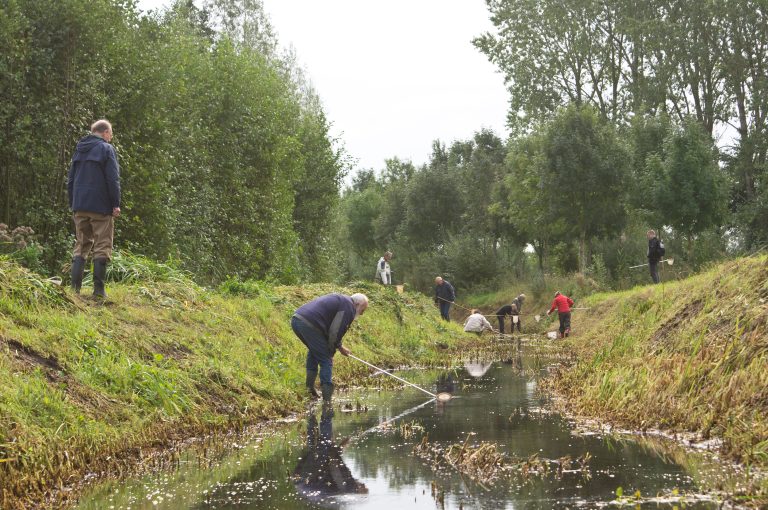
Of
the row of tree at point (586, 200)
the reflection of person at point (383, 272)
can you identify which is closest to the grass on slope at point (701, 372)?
the reflection of person at point (383, 272)

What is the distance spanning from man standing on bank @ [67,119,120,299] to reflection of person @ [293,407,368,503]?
4.34 metres

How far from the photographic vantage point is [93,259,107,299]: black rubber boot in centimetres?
1273

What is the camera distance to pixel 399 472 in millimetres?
8438

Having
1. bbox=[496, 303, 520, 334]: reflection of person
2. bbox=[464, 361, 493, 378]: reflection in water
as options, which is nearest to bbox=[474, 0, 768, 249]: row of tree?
bbox=[496, 303, 520, 334]: reflection of person

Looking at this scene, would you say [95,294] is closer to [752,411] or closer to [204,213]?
[752,411]

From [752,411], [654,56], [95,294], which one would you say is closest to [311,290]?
[95,294]

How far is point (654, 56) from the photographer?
48.8m

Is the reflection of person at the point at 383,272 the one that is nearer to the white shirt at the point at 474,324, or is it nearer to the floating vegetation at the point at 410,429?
the white shirt at the point at 474,324

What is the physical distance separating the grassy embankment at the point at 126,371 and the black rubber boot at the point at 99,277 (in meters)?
0.18

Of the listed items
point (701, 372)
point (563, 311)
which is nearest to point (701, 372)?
point (701, 372)

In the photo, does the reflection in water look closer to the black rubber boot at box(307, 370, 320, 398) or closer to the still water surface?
the black rubber boot at box(307, 370, 320, 398)

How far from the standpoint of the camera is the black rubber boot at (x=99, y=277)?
501 inches

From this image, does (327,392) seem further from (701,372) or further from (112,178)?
(701,372)

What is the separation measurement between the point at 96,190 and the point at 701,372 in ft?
27.0
